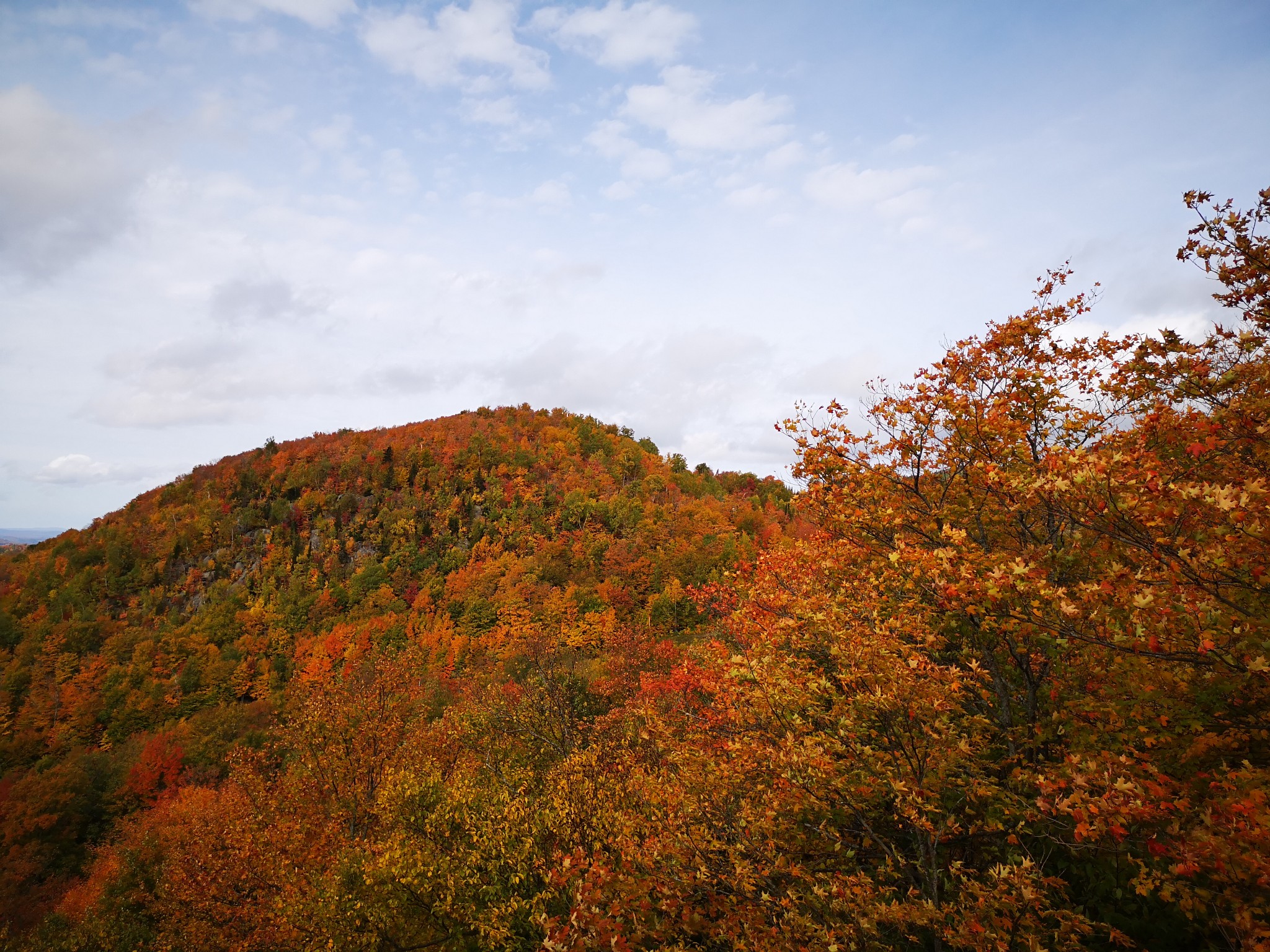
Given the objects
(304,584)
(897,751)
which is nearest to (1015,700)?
(897,751)

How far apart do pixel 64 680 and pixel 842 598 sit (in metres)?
95.9

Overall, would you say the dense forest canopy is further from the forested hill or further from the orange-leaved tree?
the forested hill

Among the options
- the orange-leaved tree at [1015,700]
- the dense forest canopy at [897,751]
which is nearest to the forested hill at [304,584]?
the dense forest canopy at [897,751]

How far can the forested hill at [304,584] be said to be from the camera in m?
48.8

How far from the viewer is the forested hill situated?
160 ft

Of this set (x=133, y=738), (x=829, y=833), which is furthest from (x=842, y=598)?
(x=133, y=738)

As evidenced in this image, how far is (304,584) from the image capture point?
280ft

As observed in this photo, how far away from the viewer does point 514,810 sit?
12.5 metres

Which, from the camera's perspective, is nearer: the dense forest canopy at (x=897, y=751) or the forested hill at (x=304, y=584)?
the dense forest canopy at (x=897, y=751)

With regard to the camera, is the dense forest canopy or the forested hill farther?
the forested hill

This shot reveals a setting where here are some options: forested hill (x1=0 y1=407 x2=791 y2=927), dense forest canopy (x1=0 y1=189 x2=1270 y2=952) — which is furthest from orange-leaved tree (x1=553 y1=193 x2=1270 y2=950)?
forested hill (x1=0 y1=407 x2=791 y2=927)

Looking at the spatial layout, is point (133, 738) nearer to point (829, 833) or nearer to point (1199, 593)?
point (829, 833)

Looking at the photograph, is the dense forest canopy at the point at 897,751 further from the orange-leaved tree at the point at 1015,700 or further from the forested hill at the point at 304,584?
the forested hill at the point at 304,584

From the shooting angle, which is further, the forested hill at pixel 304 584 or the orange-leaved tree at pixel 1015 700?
the forested hill at pixel 304 584
